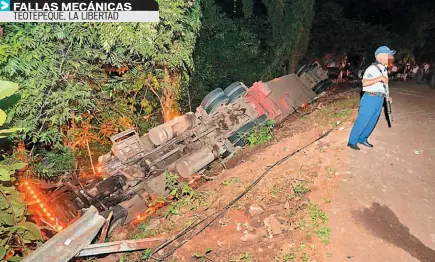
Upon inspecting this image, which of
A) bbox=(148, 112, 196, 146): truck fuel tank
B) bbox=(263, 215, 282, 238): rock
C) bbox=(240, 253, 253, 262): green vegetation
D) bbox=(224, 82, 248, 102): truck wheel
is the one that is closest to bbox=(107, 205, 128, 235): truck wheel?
bbox=(148, 112, 196, 146): truck fuel tank

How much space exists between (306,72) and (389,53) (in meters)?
8.07

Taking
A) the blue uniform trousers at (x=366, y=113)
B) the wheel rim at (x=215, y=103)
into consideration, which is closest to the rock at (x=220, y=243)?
the blue uniform trousers at (x=366, y=113)

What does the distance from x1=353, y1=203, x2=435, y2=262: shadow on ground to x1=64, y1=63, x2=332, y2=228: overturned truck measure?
3.88 metres

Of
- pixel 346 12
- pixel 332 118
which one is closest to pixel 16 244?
pixel 332 118

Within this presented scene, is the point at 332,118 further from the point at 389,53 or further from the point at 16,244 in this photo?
the point at 16,244

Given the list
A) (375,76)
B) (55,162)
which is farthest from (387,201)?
(55,162)

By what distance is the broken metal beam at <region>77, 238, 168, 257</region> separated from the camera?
4.23 meters

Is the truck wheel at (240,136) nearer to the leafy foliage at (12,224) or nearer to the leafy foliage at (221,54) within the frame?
the leafy foliage at (221,54)

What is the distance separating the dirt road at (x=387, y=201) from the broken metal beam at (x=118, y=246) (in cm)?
267

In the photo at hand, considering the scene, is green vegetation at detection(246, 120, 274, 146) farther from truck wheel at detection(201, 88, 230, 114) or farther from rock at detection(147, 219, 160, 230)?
rock at detection(147, 219, 160, 230)

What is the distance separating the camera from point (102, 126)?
9.29 metres

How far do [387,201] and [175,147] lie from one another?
15.7 feet

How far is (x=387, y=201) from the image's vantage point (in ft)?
15.8

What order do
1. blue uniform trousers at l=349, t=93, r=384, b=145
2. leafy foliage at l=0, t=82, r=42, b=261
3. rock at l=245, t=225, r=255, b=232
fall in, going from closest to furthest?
leafy foliage at l=0, t=82, r=42, b=261, rock at l=245, t=225, r=255, b=232, blue uniform trousers at l=349, t=93, r=384, b=145
